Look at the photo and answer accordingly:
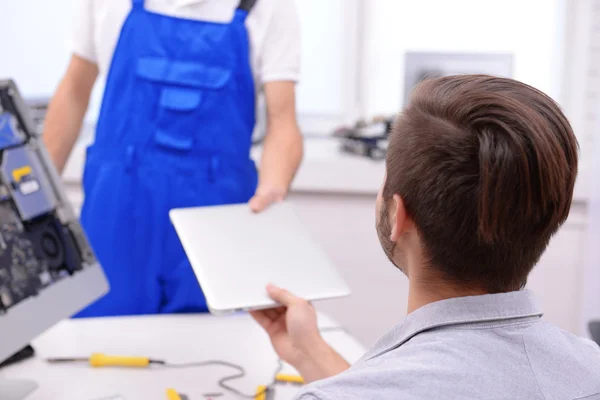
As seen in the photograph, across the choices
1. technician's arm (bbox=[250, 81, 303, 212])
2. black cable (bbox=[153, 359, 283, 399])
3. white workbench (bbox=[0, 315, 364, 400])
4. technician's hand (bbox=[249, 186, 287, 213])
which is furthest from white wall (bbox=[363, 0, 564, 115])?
black cable (bbox=[153, 359, 283, 399])

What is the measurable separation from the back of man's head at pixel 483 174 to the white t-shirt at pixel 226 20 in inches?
37.3

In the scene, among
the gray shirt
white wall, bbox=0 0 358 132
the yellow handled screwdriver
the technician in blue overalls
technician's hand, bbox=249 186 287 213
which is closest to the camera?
the gray shirt

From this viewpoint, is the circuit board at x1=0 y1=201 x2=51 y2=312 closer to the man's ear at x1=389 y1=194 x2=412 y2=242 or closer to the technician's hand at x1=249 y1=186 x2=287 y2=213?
the technician's hand at x1=249 y1=186 x2=287 y2=213

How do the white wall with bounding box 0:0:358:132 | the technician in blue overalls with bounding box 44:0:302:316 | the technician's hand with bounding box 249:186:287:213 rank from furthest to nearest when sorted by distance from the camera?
the white wall with bounding box 0:0:358:132 < the technician in blue overalls with bounding box 44:0:302:316 < the technician's hand with bounding box 249:186:287:213

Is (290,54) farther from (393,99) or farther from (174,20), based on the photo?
(393,99)

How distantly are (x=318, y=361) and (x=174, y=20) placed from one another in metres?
0.90

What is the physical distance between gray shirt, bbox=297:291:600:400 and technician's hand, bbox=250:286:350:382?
13.2 inches

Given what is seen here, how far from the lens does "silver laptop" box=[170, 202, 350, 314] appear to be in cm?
122

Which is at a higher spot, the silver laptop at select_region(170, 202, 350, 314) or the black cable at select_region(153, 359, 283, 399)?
the silver laptop at select_region(170, 202, 350, 314)

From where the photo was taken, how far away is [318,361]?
3.85 feet

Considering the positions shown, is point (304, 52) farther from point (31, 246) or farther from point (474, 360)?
point (474, 360)

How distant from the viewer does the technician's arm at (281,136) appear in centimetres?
169

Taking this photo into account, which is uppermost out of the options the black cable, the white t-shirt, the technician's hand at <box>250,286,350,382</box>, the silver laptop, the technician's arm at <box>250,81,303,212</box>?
the white t-shirt

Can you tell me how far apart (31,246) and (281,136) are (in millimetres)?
695
